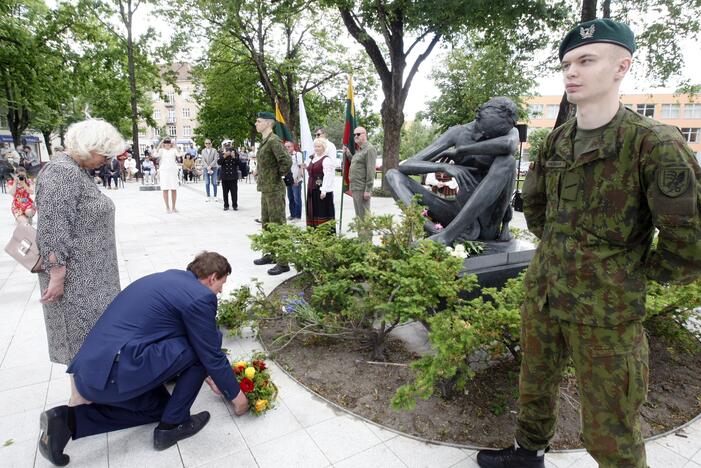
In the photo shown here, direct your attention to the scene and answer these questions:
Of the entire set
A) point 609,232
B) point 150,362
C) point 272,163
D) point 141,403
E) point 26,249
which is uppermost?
point 272,163

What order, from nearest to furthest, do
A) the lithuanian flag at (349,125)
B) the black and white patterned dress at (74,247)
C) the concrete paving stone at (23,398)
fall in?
the black and white patterned dress at (74,247), the concrete paving stone at (23,398), the lithuanian flag at (349,125)

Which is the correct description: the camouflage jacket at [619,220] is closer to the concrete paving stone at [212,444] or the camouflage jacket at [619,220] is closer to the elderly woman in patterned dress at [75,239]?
the concrete paving stone at [212,444]

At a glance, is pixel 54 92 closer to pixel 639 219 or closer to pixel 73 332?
pixel 73 332

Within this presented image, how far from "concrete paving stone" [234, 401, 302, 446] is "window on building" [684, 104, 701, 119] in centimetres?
7089

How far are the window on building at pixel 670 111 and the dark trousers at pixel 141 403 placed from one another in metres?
70.1

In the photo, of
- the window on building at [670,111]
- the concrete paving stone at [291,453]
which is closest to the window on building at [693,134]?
the window on building at [670,111]

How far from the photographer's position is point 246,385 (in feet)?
9.24

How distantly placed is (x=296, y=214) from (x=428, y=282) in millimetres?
8097

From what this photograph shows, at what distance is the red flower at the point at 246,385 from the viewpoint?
2.81 m

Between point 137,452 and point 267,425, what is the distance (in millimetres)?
735

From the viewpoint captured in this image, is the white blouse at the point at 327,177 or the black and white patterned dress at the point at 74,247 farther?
the white blouse at the point at 327,177

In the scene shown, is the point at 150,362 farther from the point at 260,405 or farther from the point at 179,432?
the point at 260,405

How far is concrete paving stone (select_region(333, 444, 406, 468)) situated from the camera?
2.37 m

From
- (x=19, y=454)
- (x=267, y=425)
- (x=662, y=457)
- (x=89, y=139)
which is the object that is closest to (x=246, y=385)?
(x=267, y=425)
